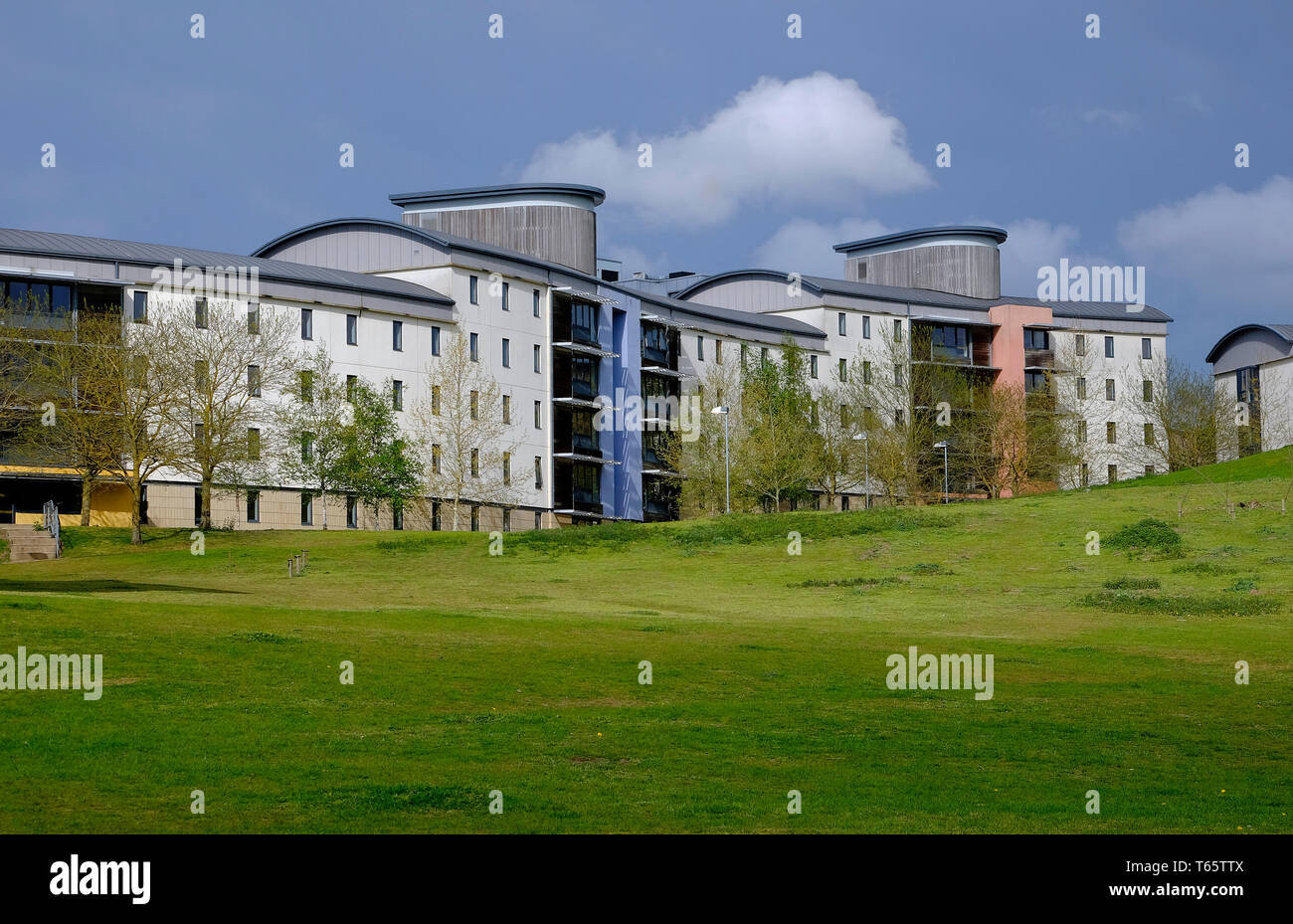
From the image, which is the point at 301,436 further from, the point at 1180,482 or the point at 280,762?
the point at 280,762

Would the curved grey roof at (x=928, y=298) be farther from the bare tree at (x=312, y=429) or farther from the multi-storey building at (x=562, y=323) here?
the bare tree at (x=312, y=429)

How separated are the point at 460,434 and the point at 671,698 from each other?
59.2 metres

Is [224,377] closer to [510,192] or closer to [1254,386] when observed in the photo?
[510,192]

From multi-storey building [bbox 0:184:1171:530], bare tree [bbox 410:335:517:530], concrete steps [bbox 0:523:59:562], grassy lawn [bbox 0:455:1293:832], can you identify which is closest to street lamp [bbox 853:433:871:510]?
multi-storey building [bbox 0:184:1171:530]

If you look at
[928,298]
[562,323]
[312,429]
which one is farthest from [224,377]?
[928,298]

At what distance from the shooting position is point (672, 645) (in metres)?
33.1

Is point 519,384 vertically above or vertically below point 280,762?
above

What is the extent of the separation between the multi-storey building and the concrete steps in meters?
7.26

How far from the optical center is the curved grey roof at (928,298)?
115 m

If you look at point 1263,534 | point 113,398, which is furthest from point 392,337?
point 1263,534

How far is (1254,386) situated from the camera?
4857 inches

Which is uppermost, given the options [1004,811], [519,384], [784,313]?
→ [784,313]
